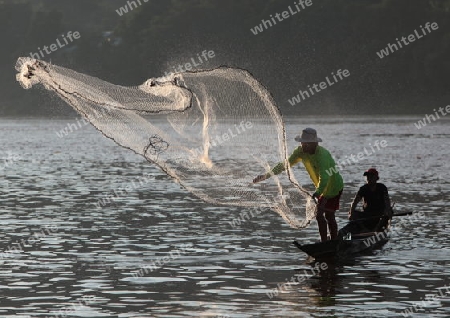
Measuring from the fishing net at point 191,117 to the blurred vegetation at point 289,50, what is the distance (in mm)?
102183

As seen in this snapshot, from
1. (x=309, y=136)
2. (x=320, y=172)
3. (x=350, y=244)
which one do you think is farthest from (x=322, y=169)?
(x=350, y=244)

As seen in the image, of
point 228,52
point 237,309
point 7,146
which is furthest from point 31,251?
point 228,52

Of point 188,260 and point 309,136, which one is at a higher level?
point 309,136

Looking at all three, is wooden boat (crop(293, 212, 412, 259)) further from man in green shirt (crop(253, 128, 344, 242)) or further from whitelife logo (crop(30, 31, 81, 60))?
whitelife logo (crop(30, 31, 81, 60))

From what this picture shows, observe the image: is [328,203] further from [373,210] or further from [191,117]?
[191,117]

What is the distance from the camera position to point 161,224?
1037 inches

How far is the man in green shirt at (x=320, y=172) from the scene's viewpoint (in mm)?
20109

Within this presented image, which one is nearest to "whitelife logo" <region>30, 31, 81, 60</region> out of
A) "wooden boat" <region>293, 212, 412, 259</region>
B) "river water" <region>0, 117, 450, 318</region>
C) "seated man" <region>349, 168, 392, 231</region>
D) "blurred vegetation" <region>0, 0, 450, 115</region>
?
"blurred vegetation" <region>0, 0, 450, 115</region>

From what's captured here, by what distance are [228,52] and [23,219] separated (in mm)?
115582

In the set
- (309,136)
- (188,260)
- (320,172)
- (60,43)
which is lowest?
(188,260)

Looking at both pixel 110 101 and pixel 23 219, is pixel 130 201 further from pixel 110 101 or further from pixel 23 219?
pixel 110 101

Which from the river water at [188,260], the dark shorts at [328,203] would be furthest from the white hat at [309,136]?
the river water at [188,260]

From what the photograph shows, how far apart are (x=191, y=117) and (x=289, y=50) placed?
115247 millimetres

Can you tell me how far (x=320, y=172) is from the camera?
20.1 m
